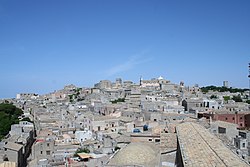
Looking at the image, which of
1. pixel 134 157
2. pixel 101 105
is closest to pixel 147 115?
pixel 101 105

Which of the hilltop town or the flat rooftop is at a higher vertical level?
the flat rooftop

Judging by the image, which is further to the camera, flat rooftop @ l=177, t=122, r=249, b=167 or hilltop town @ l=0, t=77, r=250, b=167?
hilltop town @ l=0, t=77, r=250, b=167

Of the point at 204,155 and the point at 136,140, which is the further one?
the point at 136,140

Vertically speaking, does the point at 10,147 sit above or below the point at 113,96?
below

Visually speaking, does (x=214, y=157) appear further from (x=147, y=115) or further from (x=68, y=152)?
(x=147, y=115)

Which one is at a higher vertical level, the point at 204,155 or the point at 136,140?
the point at 204,155

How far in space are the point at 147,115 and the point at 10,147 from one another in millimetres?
18915

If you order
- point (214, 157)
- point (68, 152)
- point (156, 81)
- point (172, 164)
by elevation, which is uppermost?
point (156, 81)

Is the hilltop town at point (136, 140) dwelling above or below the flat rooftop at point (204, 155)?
below

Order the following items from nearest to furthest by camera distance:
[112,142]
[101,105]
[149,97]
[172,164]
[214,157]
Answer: [214,157] → [172,164] → [112,142] → [101,105] → [149,97]

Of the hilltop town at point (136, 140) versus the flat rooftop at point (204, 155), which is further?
the hilltop town at point (136, 140)

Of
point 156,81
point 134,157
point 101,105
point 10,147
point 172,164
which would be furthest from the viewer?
point 156,81

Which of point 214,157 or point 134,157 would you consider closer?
point 214,157

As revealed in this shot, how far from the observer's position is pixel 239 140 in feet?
76.8
